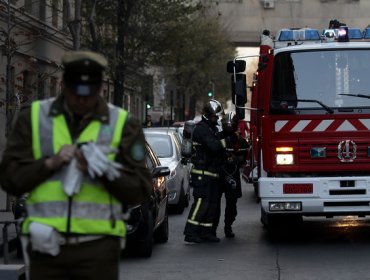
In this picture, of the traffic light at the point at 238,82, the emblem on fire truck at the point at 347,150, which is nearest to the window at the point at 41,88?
the traffic light at the point at 238,82

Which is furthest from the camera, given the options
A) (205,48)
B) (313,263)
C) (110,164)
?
(205,48)

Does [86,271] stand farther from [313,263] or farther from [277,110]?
[277,110]

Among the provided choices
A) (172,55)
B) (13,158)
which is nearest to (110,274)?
(13,158)

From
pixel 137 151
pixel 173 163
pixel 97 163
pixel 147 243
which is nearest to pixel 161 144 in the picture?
pixel 173 163

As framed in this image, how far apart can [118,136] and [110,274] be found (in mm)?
693

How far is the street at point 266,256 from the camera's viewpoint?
9.85 meters

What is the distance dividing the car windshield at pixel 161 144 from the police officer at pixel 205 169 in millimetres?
5044

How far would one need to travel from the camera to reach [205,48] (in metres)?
50.3

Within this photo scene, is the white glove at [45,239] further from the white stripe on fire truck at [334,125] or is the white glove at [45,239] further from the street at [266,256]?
the white stripe on fire truck at [334,125]

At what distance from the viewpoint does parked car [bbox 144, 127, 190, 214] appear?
16.3m

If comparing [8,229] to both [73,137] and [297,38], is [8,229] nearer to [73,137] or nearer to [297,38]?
[297,38]

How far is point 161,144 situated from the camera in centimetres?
1759

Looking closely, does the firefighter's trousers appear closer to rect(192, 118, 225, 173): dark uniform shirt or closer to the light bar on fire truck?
rect(192, 118, 225, 173): dark uniform shirt

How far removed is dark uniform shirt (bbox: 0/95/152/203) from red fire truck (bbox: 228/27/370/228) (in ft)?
23.0
